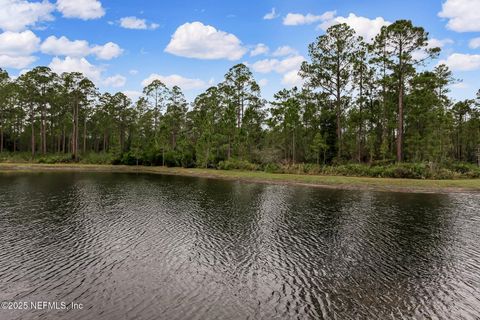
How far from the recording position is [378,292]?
9.61 m

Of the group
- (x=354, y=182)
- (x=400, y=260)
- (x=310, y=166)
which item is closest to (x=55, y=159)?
(x=310, y=166)

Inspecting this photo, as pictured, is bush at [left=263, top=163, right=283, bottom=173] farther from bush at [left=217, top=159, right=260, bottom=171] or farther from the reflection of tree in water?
the reflection of tree in water

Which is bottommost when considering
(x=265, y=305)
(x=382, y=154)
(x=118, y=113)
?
(x=265, y=305)

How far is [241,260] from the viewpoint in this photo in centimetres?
1227

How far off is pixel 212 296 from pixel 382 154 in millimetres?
44417

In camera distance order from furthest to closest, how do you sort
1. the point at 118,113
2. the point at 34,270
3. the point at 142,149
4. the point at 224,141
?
the point at 118,113 → the point at 142,149 → the point at 224,141 → the point at 34,270

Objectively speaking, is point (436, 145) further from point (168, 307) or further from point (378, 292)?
point (168, 307)

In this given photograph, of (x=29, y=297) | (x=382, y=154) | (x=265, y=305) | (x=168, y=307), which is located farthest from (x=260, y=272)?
(x=382, y=154)

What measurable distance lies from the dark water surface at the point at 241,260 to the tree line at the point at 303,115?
27286 millimetres

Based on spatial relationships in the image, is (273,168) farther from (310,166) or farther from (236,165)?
(236,165)

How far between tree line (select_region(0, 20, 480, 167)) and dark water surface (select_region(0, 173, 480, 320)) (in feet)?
89.5

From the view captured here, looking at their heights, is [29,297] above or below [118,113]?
below

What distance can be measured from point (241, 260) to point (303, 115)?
49.4 metres

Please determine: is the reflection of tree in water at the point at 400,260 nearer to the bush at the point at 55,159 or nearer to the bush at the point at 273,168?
the bush at the point at 273,168
